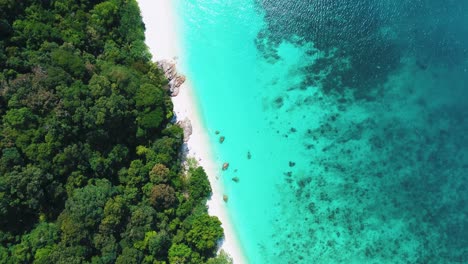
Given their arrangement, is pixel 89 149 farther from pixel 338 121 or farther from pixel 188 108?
pixel 338 121

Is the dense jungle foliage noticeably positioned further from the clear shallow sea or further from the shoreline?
the clear shallow sea

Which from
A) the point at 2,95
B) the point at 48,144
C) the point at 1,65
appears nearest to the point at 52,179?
the point at 48,144

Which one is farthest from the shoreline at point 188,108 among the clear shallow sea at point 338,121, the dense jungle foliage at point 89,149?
the dense jungle foliage at point 89,149

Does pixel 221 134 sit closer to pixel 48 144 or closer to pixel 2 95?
pixel 48 144

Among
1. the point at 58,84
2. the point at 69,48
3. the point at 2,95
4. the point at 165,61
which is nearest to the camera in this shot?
the point at 2,95

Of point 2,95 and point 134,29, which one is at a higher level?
point 134,29

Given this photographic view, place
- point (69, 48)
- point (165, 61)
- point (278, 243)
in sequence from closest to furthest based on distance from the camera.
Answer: point (69, 48) < point (278, 243) < point (165, 61)

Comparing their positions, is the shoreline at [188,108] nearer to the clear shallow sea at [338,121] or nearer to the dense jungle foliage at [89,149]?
the clear shallow sea at [338,121]
